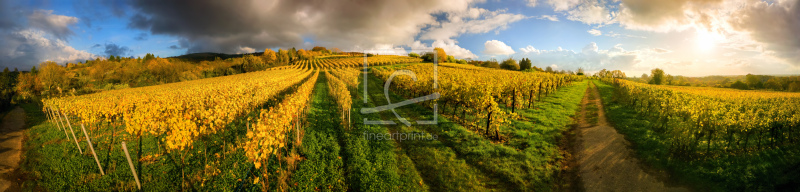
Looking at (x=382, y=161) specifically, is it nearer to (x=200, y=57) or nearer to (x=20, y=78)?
(x=20, y=78)

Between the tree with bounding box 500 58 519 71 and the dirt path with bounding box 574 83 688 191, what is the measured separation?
88126 millimetres

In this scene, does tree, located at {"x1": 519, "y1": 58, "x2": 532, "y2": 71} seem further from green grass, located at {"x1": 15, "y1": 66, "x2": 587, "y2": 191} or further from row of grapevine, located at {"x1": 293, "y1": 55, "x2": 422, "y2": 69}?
green grass, located at {"x1": 15, "y1": 66, "x2": 587, "y2": 191}

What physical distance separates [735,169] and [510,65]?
310 ft

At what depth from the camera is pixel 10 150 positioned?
13.0 metres

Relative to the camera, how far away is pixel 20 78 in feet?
119

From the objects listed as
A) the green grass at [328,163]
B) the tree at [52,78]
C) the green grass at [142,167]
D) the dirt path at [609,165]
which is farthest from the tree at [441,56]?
the tree at [52,78]

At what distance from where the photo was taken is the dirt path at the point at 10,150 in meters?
9.17

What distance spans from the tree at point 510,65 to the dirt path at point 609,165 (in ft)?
289

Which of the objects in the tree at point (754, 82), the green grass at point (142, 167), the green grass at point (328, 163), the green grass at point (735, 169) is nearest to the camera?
the green grass at point (735, 169)

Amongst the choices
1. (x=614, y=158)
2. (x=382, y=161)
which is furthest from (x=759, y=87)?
(x=382, y=161)

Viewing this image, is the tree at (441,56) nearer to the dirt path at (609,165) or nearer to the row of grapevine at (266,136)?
the dirt path at (609,165)

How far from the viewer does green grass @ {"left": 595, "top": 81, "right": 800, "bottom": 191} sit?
8.06 meters

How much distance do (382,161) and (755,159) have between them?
15.0m

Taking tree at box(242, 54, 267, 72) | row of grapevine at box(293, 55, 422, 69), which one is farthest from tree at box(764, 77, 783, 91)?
tree at box(242, 54, 267, 72)
